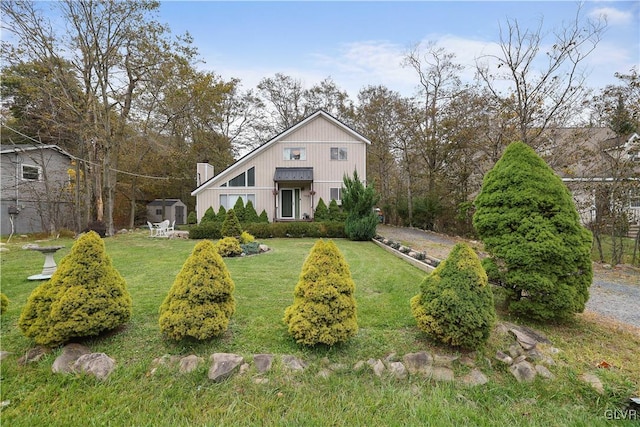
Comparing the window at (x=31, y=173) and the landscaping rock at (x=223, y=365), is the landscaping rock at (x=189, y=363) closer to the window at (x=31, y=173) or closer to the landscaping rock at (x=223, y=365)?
the landscaping rock at (x=223, y=365)

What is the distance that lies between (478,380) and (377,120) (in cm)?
2270

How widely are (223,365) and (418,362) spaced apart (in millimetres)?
2114

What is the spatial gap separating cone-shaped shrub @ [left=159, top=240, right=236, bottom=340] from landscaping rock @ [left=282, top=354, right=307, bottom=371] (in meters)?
0.83

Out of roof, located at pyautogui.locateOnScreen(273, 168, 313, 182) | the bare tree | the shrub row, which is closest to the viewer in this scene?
the bare tree

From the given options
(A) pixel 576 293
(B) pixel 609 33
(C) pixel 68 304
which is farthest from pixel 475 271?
(B) pixel 609 33

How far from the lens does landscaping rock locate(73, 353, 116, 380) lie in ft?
9.47

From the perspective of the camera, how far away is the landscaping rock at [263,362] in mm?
2992

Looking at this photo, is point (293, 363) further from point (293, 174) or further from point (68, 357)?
point (293, 174)

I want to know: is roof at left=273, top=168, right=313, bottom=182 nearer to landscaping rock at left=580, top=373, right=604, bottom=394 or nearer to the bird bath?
the bird bath

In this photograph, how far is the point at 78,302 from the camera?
10.5ft

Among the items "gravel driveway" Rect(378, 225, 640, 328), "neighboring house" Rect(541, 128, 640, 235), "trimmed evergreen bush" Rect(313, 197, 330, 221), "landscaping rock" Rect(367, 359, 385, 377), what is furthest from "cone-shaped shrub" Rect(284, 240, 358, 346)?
"trimmed evergreen bush" Rect(313, 197, 330, 221)

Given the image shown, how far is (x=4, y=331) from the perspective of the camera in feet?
11.9

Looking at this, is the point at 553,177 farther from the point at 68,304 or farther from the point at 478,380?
the point at 68,304

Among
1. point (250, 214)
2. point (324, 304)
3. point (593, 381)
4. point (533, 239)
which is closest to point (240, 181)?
point (250, 214)
